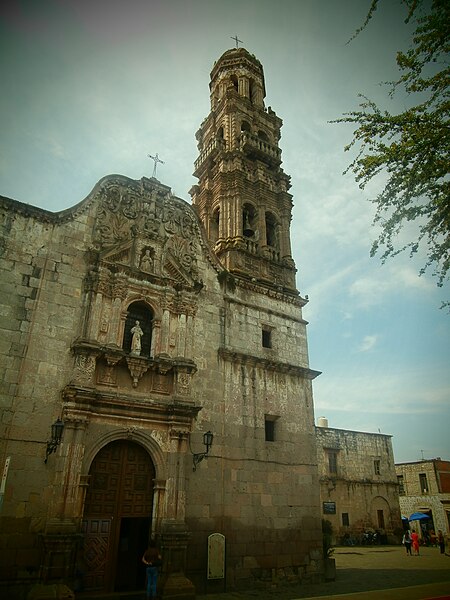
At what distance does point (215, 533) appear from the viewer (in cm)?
1235

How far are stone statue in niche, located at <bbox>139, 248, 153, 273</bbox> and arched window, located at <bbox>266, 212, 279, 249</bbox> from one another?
6892mm

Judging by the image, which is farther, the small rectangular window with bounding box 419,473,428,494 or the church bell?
the small rectangular window with bounding box 419,473,428,494

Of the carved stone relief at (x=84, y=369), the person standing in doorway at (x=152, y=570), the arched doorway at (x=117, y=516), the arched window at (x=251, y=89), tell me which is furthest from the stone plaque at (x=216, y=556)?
the arched window at (x=251, y=89)

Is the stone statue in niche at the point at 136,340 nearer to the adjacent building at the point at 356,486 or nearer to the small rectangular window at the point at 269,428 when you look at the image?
the small rectangular window at the point at 269,428

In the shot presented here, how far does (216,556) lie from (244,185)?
14.8 metres

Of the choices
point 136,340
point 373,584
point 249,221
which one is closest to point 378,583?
point 373,584

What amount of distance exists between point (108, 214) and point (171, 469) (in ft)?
28.1

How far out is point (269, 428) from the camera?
603 inches

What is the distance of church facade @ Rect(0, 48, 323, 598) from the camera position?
10.7m

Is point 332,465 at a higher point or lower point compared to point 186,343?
lower

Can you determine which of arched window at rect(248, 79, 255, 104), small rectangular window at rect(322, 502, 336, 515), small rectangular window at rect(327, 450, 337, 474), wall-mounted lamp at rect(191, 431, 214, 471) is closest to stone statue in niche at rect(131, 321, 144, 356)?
wall-mounted lamp at rect(191, 431, 214, 471)

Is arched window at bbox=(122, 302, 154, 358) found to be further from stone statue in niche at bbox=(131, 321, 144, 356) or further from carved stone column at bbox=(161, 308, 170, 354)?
carved stone column at bbox=(161, 308, 170, 354)

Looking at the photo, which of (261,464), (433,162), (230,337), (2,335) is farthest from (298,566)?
(433,162)

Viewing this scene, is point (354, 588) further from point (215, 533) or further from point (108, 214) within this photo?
point (108, 214)
